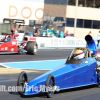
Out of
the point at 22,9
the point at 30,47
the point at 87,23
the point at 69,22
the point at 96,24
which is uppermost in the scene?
the point at 22,9

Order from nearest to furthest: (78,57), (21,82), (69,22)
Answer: (21,82) → (78,57) → (69,22)

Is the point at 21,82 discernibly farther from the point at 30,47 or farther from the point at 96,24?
the point at 96,24

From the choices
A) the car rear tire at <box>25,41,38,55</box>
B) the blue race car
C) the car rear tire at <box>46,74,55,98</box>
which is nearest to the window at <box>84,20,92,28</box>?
the car rear tire at <box>25,41,38,55</box>

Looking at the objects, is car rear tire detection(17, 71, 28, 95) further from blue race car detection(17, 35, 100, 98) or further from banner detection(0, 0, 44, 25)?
banner detection(0, 0, 44, 25)

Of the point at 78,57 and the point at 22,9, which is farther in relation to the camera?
the point at 22,9

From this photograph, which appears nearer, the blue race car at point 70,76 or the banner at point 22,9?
the blue race car at point 70,76

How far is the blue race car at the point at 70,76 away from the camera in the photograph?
6453mm

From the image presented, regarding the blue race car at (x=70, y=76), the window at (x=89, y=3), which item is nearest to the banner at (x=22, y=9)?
the window at (x=89, y=3)

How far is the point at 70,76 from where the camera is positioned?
720 centimetres

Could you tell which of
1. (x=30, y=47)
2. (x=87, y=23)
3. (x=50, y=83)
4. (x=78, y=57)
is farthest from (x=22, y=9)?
(x=50, y=83)

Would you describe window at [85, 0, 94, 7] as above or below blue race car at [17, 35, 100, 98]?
above

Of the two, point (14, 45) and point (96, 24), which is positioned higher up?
point (96, 24)

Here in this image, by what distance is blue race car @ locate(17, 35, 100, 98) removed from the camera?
6453 millimetres

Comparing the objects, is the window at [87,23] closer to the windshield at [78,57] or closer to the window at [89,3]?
the window at [89,3]
